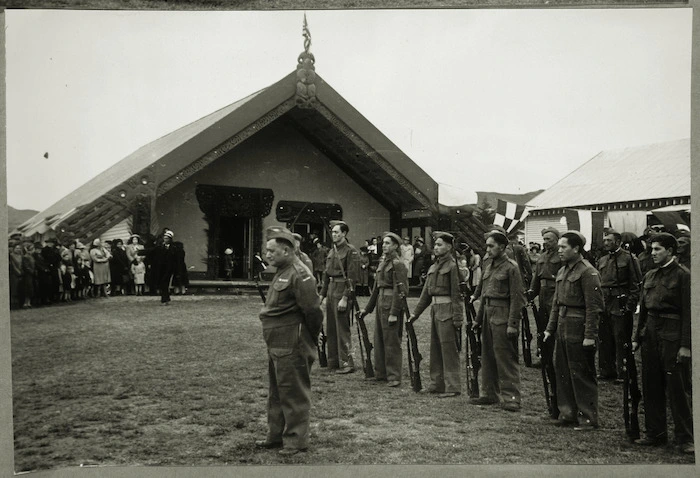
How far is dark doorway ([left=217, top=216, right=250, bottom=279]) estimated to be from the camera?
229 inches

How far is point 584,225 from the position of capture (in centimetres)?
609

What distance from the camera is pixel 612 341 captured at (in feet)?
20.5

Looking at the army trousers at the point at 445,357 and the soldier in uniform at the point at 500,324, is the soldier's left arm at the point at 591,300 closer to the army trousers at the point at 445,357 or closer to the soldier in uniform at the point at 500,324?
the soldier in uniform at the point at 500,324

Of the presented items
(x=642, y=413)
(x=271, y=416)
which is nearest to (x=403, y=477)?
(x=271, y=416)

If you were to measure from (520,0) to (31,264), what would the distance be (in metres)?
4.93

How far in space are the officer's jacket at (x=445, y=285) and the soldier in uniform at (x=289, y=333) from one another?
152cm

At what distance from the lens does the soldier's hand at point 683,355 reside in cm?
512

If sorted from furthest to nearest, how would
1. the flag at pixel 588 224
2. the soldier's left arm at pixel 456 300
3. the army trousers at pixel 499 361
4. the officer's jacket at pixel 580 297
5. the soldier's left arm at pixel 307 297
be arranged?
the flag at pixel 588 224 < the soldier's left arm at pixel 456 300 < the army trousers at pixel 499 361 < the officer's jacket at pixel 580 297 < the soldier's left arm at pixel 307 297

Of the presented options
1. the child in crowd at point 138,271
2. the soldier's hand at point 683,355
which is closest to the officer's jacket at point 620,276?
the soldier's hand at point 683,355

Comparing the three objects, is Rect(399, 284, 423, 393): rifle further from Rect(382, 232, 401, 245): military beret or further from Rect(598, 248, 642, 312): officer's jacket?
Rect(598, 248, 642, 312): officer's jacket

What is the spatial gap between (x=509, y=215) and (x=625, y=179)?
3.68 feet

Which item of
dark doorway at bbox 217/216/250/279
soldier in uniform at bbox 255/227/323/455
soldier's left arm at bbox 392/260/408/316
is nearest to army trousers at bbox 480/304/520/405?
soldier's left arm at bbox 392/260/408/316

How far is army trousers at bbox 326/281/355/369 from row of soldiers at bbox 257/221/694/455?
0.01 m

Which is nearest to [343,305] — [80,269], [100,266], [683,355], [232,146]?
[232,146]
